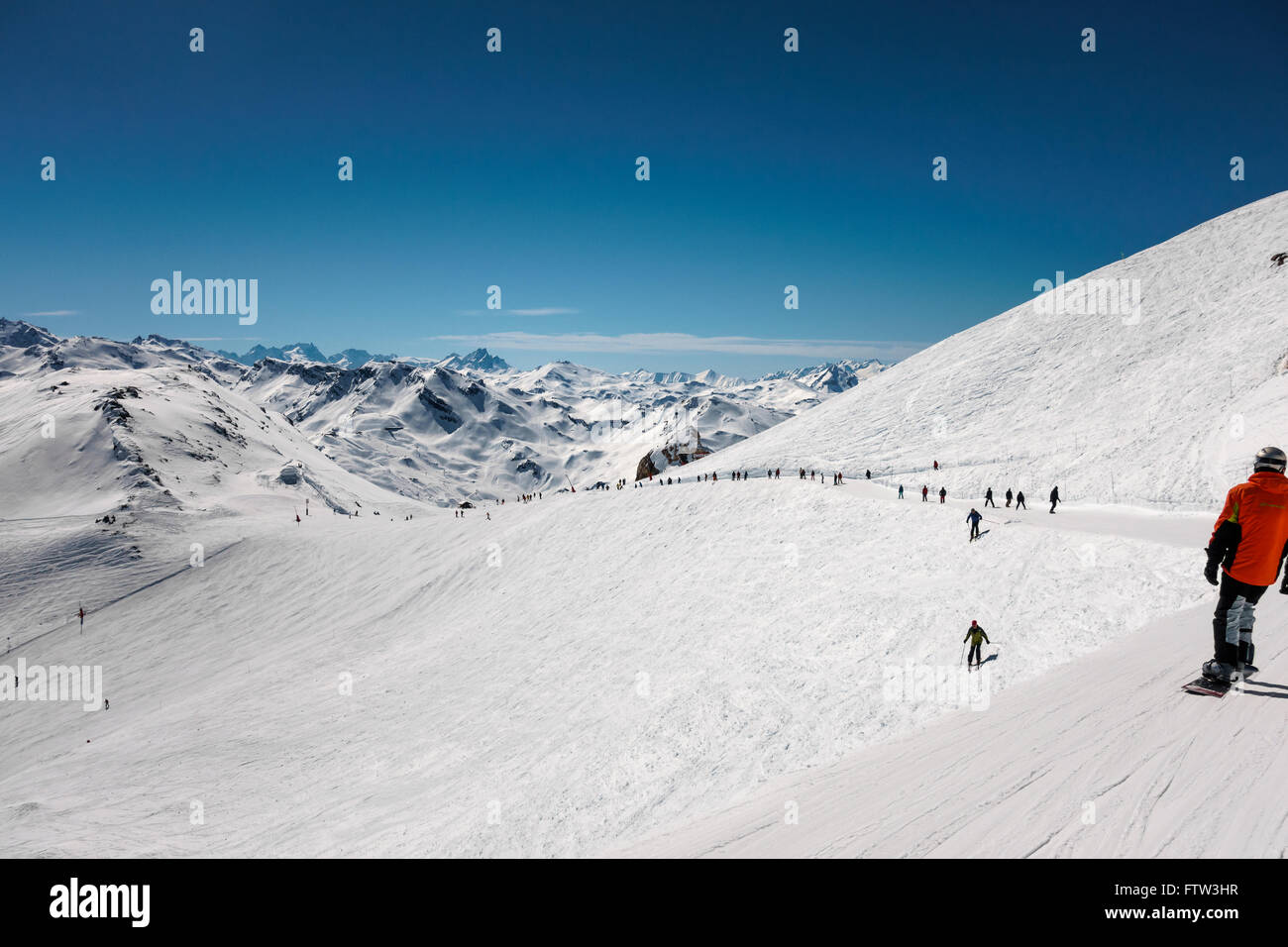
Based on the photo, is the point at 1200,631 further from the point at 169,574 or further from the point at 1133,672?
the point at 169,574

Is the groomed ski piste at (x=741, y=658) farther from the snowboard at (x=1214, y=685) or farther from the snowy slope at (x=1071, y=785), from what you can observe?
the snowboard at (x=1214, y=685)

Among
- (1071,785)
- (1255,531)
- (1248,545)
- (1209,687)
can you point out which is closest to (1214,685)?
(1209,687)

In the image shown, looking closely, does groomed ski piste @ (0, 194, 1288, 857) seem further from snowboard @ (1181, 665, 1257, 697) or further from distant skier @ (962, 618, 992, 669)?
distant skier @ (962, 618, 992, 669)

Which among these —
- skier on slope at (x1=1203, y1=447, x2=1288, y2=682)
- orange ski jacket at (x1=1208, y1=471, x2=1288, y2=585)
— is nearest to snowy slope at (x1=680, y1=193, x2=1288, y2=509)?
skier on slope at (x1=1203, y1=447, x2=1288, y2=682)

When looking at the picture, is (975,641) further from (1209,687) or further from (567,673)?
(567,673)

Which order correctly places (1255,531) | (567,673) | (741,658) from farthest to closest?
(567,673), (741,658), (1255,531)
